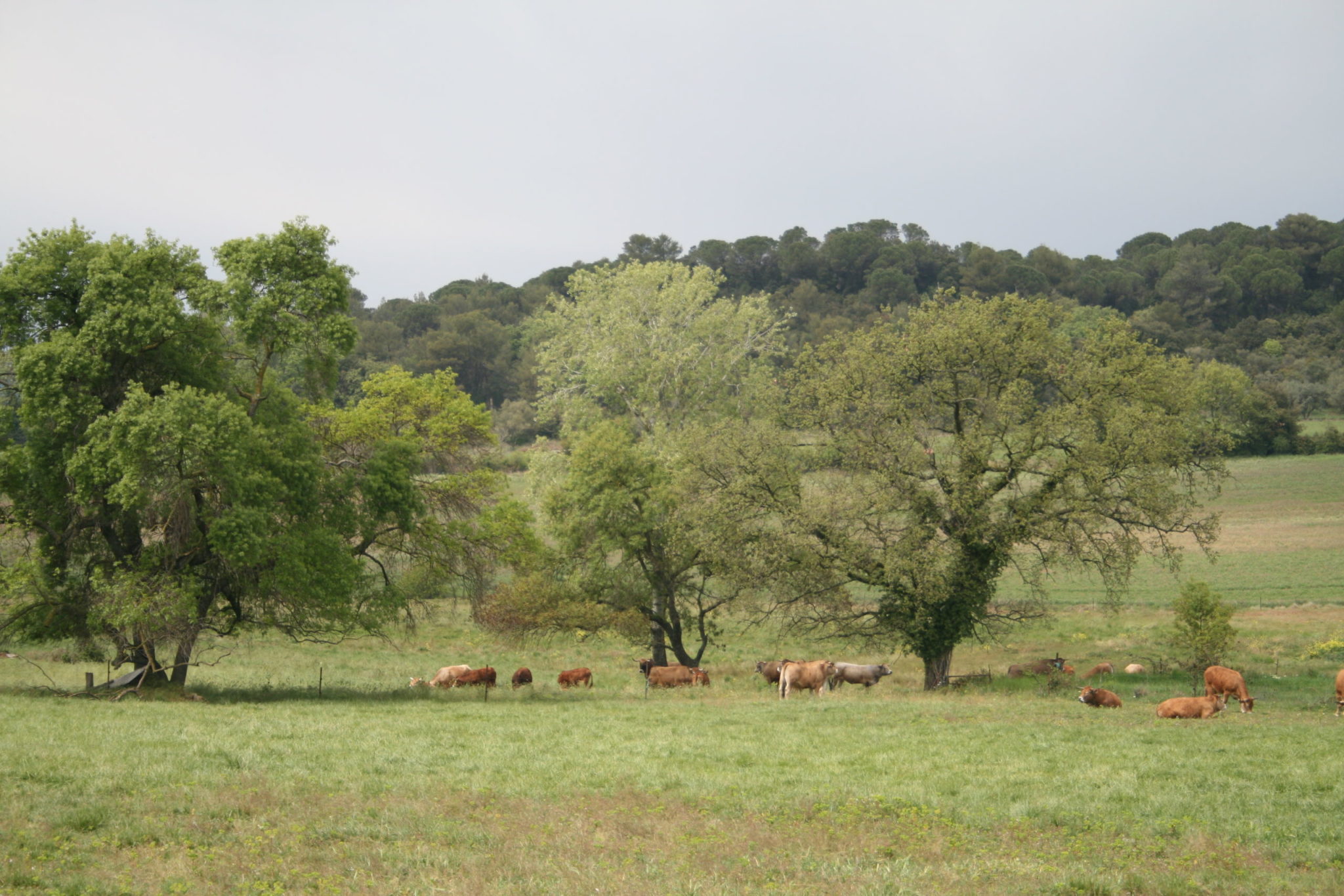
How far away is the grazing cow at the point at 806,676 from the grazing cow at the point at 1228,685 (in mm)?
9633

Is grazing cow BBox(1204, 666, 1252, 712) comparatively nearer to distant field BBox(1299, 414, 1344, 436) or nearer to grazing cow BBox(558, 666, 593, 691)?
grazing cow BBox(558, 666, 593, 691)

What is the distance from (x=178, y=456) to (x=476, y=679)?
11163 mm

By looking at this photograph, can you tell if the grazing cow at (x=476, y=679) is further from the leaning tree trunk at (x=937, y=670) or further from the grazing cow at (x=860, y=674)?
the leaning tree trunk at (x=937, y=670)

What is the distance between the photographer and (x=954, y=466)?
27.1 meters

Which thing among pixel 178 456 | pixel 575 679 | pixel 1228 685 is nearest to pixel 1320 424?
pixel 1228 685

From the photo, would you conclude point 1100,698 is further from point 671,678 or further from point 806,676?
point 671,678

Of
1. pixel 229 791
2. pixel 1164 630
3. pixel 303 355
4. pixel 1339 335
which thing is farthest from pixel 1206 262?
pixel 229 791

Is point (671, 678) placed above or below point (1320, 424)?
below

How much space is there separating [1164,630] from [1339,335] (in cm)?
11307

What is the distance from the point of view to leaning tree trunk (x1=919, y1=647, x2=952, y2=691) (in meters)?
28.4

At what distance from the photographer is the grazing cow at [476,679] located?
2903cm

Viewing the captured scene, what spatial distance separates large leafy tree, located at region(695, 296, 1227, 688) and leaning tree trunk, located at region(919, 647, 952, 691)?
0.06 meters

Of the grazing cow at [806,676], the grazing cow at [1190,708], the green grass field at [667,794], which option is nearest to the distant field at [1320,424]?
the green grass field at [667,794]

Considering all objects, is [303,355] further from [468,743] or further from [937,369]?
[937,369]
